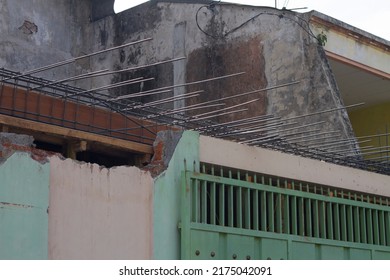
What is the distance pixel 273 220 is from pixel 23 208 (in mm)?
3194

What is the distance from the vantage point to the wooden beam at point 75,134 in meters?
7.95

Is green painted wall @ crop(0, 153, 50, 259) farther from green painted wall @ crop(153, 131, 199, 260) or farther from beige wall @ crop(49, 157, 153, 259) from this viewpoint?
green painted wall @ crop(153, 131, 199, 260)

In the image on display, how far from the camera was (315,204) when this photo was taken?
10.3 m

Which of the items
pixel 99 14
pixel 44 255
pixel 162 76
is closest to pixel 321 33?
pixel 162 76

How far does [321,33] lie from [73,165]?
5.78 metres

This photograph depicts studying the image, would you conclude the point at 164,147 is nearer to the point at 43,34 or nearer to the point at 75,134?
the point at 75,134

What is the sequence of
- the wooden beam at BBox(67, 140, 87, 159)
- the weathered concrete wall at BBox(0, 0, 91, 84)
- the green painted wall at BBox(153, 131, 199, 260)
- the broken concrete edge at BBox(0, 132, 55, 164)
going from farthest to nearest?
1. the weathered concrete wall at BBox(0, 0, 91, 84)
2. the green painted wall at BBox(153, 131, 199, 260)
3. the wooden beam at BBox(67, 140, 87, 159)
4. the broken concrete edge at BBox(0, 132, 55, 164)

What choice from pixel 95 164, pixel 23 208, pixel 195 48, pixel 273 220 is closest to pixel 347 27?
pixel 195 48

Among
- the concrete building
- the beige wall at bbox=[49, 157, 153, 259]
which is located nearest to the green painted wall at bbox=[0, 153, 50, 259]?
the concrete building

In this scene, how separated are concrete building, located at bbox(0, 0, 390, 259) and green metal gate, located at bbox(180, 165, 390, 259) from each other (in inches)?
0.7

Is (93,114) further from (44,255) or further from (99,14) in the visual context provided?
(99,14)

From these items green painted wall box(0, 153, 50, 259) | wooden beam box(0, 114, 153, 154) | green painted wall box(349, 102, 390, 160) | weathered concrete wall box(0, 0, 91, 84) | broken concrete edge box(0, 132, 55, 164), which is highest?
weathered concrete wall box(0, 0, 91, 84)

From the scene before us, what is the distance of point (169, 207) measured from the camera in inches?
345

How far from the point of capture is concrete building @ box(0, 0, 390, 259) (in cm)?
799
